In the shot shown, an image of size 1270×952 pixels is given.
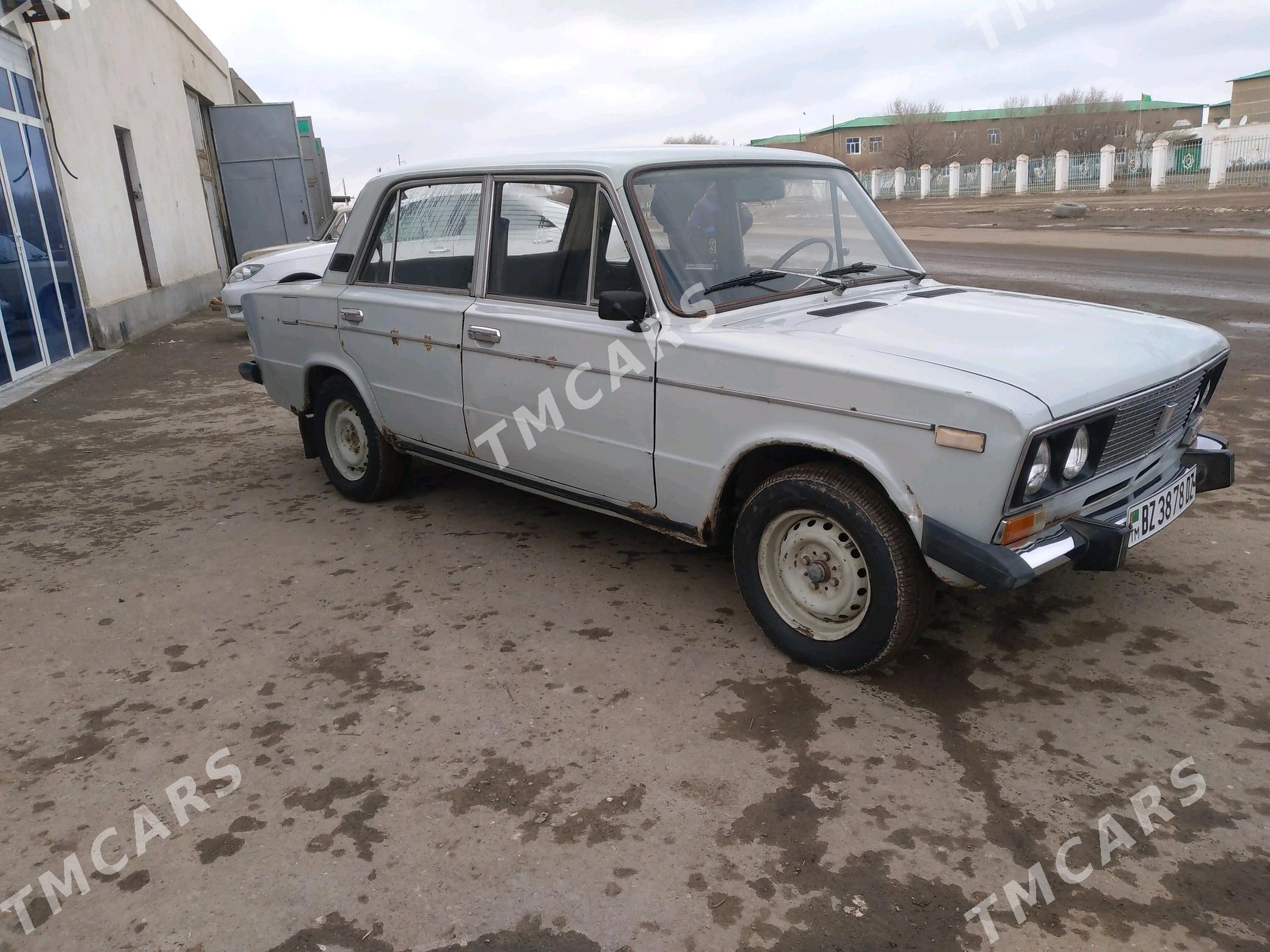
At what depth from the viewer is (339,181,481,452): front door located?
4.52 m

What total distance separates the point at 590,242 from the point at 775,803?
233 cm

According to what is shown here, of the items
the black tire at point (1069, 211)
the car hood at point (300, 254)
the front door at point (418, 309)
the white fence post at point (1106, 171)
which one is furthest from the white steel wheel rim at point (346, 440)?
the white fence post at point (1106, 171)

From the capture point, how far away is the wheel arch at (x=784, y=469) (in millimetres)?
3021

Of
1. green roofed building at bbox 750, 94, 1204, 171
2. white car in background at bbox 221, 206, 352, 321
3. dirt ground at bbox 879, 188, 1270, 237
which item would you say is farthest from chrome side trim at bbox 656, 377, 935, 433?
green roofed building at bbox 750, 94, 1204, 171

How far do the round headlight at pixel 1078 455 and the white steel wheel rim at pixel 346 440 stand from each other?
147 inches

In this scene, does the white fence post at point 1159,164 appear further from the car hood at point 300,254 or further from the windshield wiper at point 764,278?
the windshield wiper at point 764,278

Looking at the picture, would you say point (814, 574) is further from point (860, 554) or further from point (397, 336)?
point (397, 336)

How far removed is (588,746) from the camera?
3057mm

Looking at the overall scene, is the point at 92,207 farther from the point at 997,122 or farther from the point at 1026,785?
the point at 997,122

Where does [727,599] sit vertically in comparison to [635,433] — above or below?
below

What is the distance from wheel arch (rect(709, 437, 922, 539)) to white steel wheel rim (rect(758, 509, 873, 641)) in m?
0.21

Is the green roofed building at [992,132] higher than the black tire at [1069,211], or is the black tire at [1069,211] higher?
the green roofed building at [992,132]

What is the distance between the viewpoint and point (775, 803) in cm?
275

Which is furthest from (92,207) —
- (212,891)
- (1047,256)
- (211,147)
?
(1047,256)
